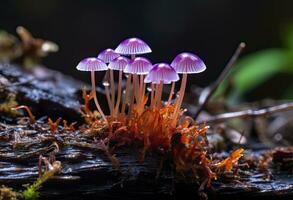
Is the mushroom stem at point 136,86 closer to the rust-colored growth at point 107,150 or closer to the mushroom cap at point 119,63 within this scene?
the mushroom cap at point 119,63

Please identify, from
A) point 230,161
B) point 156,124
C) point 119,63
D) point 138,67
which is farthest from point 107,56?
point 230,161

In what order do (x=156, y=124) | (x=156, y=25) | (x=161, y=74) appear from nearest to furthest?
(x=161, y=74)
(x=156, y=124)
(x=156, y=25)

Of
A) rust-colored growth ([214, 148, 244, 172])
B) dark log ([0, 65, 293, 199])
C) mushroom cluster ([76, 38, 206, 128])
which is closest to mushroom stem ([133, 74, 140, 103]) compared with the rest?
mushroom cluster ([76, 38, 206, 128])

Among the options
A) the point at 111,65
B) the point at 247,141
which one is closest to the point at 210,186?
the point at 111,65

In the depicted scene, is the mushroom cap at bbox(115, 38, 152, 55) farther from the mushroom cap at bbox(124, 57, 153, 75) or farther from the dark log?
the dark log

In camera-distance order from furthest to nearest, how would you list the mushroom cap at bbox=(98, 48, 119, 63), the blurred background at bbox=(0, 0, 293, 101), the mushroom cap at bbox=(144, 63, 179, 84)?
1. the blurred background at bbox=(0, 0, 293, 101)
2. the mushroom cap at bbox=(98, 48, 119, 63)
3. the mushroom cap at bbox=(144, 63, 179, 84)

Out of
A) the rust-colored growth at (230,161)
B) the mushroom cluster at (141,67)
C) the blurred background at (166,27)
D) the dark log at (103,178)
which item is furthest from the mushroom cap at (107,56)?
the blurred background at (166,27)

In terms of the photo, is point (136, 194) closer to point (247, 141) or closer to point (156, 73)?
point (156, 73)

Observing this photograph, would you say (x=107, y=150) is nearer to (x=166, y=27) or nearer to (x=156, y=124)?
(x=156, y=124)
